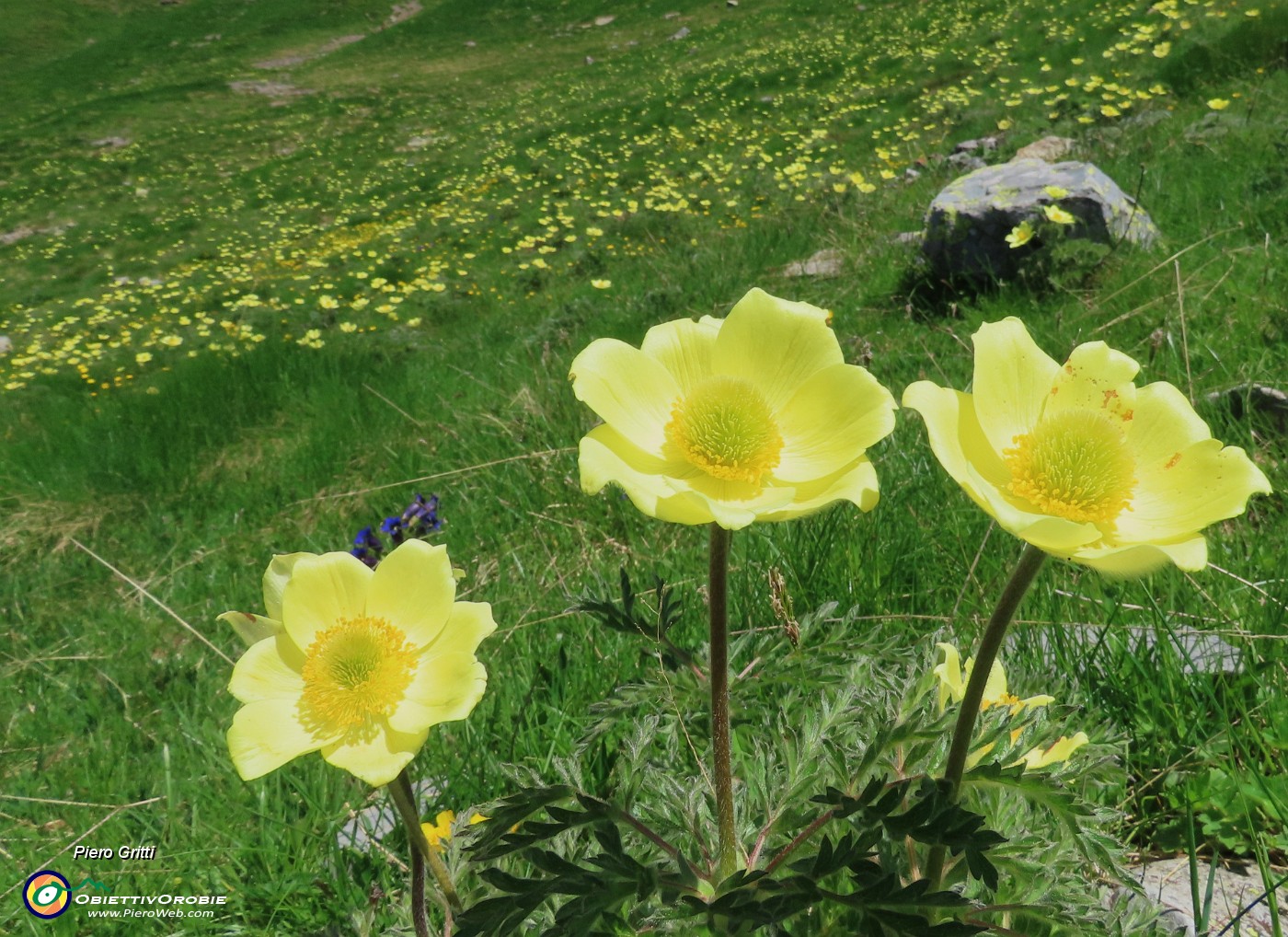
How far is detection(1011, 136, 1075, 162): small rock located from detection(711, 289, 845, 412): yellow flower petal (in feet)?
25.0

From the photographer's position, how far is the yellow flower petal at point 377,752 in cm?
118

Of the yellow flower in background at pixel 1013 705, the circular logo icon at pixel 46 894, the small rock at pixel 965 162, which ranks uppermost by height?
the yellow flower in background at pixel 1013 705

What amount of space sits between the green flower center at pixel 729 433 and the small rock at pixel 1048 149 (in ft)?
25.3

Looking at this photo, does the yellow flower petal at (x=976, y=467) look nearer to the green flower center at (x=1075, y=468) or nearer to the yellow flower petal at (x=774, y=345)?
the green flower center at (x=1075, y=468)

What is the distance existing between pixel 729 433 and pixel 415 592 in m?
0.63

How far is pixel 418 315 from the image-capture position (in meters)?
9.22

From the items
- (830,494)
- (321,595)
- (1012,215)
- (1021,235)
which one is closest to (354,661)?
(321,595)

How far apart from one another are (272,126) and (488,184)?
12.1m

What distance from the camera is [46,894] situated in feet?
6.82

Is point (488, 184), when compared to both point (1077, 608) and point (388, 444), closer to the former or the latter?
point (388, 444)

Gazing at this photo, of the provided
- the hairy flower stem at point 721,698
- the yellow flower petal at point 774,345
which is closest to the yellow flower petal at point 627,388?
the yellow flower petal at point 774,345

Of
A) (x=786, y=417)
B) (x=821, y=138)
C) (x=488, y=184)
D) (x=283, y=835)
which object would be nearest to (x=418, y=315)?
(x=488, y=184)

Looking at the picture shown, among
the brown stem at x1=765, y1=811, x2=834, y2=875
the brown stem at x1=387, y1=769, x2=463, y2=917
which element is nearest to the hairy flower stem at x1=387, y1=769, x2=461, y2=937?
the brown stem at x1=387, y1=769, x2=463, y2=917

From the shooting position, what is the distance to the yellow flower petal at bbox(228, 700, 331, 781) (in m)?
1.22
